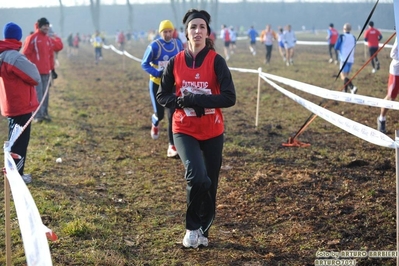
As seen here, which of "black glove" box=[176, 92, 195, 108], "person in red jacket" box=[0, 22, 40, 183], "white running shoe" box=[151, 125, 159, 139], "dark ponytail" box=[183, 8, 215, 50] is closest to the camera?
"black glove" box=[176, 92, 195, 108]

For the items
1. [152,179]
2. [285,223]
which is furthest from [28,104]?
[285,223]

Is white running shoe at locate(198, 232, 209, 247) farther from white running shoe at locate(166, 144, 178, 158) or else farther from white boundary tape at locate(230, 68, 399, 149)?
white running shoe at locate(166, 144, 178, 158)

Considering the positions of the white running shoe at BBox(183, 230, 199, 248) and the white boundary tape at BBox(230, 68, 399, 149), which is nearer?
the white boundary tape at BBox(230, 68, 399, 149)

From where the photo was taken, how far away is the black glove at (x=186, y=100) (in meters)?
4.34

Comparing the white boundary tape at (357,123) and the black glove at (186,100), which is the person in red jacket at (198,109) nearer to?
the black glove at (186,100)

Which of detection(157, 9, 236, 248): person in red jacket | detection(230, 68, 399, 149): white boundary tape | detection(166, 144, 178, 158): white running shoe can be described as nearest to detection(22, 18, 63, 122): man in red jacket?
detection(166, 144, 178, 158): white running shoe

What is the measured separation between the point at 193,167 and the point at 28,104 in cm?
329

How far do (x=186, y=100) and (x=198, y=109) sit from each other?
5.2 inches

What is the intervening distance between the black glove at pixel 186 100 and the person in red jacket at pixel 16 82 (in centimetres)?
279

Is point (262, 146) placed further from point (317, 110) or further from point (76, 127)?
point (76, 127)

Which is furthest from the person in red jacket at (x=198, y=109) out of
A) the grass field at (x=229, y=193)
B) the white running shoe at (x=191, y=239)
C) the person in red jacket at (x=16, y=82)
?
the person in red jacket at (x=16, y=82)

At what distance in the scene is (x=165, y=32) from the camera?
26.0 ft

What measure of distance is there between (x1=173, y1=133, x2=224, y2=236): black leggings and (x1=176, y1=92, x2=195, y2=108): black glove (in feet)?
0.96

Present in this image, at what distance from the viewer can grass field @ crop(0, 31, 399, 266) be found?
467 centimetres
